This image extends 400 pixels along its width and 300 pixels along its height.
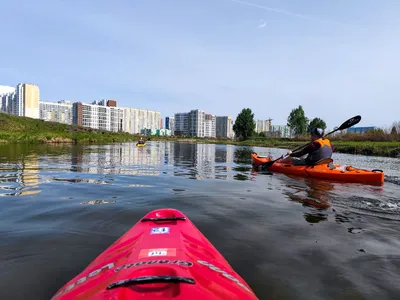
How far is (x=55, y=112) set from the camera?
169500mm

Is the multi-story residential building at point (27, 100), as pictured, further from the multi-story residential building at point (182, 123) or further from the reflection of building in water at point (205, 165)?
the reflection of building in water at point (205, 165)

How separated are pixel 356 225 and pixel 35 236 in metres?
5.21

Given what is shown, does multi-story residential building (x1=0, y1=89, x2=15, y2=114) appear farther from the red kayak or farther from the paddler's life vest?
the red kayak

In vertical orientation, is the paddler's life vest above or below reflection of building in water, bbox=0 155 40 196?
above

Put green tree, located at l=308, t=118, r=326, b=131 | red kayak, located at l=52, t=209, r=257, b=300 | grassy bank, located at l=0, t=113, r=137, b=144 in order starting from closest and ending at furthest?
red kayak, located at l=52, t=209, r=257, b=300 < grassy bank, located at l=0, t=113, r=137, b=144 < green tree, located at l=308, t=118, r=326, b=131

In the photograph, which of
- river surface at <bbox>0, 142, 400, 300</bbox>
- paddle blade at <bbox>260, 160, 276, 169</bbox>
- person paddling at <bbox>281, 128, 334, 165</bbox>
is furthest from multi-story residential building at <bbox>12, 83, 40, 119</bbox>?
person paddling at <bbox>281, 128, 334, 165</bbox>

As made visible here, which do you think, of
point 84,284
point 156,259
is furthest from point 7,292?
point 156,259

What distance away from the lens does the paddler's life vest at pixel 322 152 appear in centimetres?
1010

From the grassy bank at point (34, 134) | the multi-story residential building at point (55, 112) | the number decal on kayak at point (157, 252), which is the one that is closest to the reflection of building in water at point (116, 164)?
the number decal on kayak at point (157, 252)

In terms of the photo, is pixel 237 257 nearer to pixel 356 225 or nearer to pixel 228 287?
pixel 228 287

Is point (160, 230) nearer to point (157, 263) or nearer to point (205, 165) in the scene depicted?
point (157, 263)

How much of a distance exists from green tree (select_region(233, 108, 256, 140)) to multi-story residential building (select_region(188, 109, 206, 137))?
256 ft

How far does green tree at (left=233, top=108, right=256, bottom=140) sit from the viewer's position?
86.5 m

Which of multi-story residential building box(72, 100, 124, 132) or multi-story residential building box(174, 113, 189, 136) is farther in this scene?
multi-story residential building box(174, 113, 189, 136)
